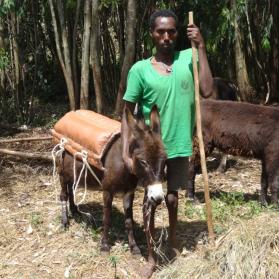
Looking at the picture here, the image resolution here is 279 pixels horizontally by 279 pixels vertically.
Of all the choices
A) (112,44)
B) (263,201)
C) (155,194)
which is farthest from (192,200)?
(112,44)

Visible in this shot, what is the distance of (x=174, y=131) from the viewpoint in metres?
4.29

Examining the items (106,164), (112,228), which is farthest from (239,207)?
(106,164)

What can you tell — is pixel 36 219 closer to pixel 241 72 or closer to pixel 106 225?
pixel 106 225

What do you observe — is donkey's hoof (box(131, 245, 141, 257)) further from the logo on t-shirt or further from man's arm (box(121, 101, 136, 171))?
the logo on t-shirt

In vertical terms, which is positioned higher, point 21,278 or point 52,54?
point 52,54

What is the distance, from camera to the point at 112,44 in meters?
11.5

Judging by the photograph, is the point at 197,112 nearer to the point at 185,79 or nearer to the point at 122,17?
the point at 185,79

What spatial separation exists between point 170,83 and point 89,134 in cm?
129

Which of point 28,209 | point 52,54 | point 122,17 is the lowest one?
point 28,209

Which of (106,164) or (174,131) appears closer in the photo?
(174,131)

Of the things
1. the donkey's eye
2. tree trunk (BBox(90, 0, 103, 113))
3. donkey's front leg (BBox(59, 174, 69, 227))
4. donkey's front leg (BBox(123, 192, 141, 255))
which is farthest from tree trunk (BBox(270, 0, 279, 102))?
the donkey's eye

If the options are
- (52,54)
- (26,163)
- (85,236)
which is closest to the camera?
(85,236)

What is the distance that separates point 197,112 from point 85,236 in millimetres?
1951

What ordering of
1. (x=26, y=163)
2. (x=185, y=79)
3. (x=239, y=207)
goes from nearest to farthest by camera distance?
(x=185, y=79), (x=239, y=207), (x=26, y=163)
